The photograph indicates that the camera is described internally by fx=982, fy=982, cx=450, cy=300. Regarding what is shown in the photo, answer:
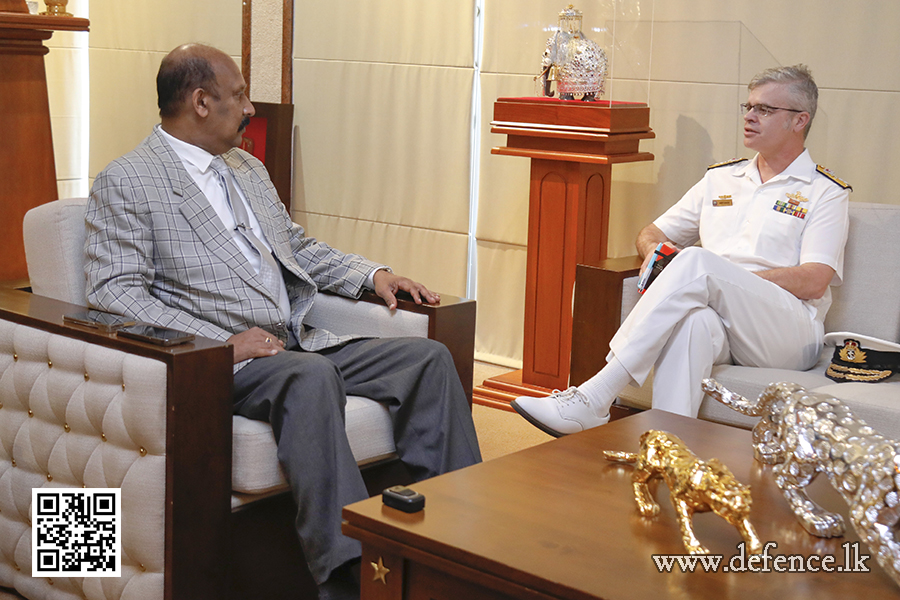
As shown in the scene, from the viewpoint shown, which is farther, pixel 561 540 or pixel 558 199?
pixel 558 199

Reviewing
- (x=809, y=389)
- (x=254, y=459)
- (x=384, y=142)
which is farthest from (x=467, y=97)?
(x=254, y=459)

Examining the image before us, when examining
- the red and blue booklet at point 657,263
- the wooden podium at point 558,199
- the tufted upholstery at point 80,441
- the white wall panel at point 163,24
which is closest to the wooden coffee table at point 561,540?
the tufted upholstery at point 80,441

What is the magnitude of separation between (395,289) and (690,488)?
3.85ft

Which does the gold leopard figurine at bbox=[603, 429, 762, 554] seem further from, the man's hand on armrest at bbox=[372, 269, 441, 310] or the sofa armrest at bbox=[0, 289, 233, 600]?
the man's hand on armrest at bbox=[372, 269, 441, 310]

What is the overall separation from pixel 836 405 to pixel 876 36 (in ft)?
7.28

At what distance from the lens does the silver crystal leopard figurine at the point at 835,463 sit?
1295 millimetres

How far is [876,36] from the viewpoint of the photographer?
10.8 feet

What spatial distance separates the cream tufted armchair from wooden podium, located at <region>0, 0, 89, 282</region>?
116 centimetres

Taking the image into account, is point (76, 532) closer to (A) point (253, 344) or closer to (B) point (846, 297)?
(A) point (253, 344)

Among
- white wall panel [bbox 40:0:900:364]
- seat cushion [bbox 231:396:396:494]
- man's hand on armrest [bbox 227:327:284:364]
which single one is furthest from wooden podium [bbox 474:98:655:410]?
seat cushion [bbox 231:396:396:494]

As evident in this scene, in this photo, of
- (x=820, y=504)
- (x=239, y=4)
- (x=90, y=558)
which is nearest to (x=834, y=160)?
(x=820, y=504)

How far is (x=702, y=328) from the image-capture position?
266 centimetres

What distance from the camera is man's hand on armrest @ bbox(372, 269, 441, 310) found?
7.95 feet

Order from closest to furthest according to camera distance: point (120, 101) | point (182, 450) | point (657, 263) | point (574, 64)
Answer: point (182, 450) → point (657, 263) → point (574, 64) → point (120, 101)
